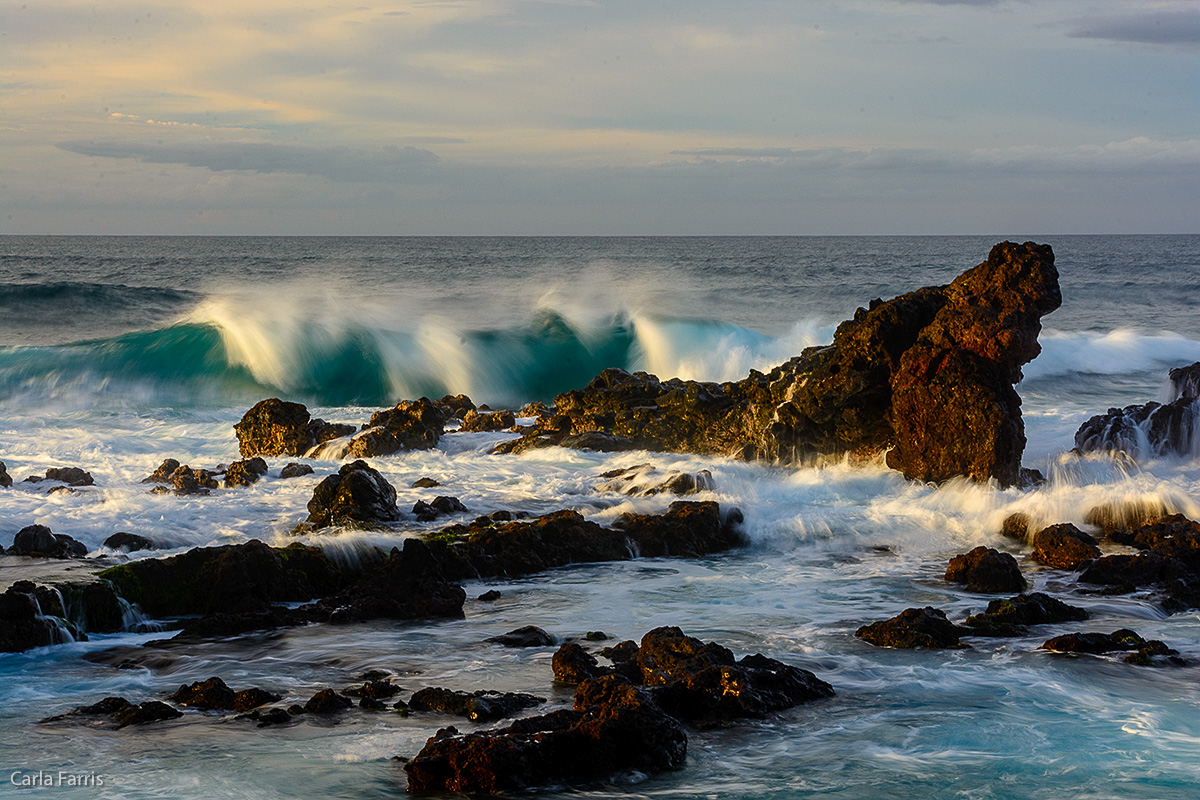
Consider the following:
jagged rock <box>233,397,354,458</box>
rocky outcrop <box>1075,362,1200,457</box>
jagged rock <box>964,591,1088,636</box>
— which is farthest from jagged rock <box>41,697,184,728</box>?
rocky outcrop <box>1075,362,1200,457</box>

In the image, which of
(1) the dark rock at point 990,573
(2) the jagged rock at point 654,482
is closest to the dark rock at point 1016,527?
(1) the dark rock at point 990,573

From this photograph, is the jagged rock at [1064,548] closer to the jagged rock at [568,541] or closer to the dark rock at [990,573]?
the dark rock at [990,573]

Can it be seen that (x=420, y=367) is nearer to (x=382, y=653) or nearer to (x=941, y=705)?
(x=382, y=653)

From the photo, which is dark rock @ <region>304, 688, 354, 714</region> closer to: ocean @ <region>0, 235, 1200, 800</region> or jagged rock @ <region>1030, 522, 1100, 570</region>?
ocean @ <region>0, 235, 1200, 800</region>

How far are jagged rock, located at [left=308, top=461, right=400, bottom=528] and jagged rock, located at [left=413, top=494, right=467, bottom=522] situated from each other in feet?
0.76

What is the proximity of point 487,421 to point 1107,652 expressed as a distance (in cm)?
1133

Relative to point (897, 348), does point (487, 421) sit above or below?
below

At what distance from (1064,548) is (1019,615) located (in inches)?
91.5

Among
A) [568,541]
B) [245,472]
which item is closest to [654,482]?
[568,541]

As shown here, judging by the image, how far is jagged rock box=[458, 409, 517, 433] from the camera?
1720cm

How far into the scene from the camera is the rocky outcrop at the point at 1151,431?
14.1m

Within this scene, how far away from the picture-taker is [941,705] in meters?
6.61

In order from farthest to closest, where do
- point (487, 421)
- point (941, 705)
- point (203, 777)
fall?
point (487, 421), point (941, 705), point (203, 777)

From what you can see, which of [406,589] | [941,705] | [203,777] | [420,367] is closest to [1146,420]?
[941,705]
